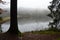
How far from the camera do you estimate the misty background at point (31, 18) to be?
210 inches

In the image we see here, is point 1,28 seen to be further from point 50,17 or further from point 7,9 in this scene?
point 50,17

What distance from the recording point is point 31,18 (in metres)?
5.38

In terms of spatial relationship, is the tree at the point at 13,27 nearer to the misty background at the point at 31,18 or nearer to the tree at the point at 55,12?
the misty background at the point at 31,18

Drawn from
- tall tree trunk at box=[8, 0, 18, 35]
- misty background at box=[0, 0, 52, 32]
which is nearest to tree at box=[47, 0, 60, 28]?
misty background at box=[0, 0, 52, 32]

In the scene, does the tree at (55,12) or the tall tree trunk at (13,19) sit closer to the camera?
the tall tree trunk at (13,19)

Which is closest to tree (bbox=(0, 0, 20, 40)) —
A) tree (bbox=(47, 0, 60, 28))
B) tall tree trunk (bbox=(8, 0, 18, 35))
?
tall tree trunk (bbox=(8, 0, 18, 35))

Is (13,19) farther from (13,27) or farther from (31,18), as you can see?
(31,18)

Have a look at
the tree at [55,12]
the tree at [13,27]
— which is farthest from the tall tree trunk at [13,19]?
the tree at [55,12]

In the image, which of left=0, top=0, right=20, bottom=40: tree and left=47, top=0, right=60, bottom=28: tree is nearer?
left=0, top=0, right=20, bottom=40: tree

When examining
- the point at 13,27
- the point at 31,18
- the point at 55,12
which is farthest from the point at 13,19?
the point at 55,12

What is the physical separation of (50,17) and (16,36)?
1.15m

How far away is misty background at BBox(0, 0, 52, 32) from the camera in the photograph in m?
5.33

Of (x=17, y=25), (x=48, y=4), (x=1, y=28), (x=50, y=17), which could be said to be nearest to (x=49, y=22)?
(x=50, y=17)

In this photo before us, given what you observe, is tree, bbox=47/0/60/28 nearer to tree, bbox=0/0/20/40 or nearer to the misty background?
the misty background
